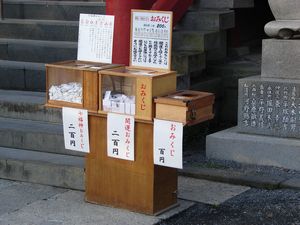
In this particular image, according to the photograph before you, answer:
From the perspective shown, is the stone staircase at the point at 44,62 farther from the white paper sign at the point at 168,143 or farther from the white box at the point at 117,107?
the white paper sign at the point at 168,143

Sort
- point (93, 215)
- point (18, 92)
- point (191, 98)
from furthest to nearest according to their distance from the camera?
1. point (18, 92)
2. point (93, 215)
3. point (191, 98)

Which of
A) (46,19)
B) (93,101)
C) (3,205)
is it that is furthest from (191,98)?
(46,19)

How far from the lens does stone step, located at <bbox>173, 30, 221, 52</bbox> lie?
8523 mm

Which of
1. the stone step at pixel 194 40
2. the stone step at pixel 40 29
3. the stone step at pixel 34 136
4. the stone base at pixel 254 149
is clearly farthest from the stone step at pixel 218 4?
the stone step at pixel 34 136

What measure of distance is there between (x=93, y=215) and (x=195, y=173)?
147 centimetres

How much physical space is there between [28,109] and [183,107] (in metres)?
2.97

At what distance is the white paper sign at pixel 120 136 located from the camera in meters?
5.85

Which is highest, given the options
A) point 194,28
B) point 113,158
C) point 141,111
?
point 194,28

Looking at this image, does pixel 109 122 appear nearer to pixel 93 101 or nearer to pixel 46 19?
pixel 93 101

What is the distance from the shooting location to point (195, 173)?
709 cm

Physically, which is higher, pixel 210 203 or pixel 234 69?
pixel 234 69

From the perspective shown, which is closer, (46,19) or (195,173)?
(195,173)

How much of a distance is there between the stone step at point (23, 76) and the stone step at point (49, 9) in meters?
1.28

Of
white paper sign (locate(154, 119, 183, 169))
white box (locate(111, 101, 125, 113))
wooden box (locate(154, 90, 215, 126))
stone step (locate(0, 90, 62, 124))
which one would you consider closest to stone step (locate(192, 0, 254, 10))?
stone step (locate(0, 90, 62, 124))
